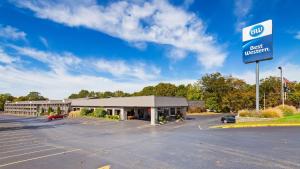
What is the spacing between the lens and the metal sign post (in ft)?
105

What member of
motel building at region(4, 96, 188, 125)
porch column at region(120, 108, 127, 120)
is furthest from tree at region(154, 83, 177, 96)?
porch column at region(120, 108, 127, 120)

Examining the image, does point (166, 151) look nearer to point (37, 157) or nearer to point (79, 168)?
point (79, 168)

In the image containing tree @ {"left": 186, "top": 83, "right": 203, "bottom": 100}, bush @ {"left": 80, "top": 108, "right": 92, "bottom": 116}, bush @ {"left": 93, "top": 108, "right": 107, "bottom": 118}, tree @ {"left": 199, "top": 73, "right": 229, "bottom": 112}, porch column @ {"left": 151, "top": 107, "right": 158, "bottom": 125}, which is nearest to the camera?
porch column @ {"left": 151, "top": 107, "right": 158, "bottom": 125}

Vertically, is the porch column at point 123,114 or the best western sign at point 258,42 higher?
the best western sign at point 258,42

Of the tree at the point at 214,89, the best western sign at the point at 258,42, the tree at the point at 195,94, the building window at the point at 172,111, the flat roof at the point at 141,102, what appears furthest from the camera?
the tree at the point at 195,94

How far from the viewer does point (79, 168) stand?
39.6 feet

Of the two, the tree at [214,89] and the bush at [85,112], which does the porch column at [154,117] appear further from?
the tree at [214,89]

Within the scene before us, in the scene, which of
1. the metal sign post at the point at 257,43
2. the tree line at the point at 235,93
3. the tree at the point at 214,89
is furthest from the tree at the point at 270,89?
the metal sign post at the point at 257,43

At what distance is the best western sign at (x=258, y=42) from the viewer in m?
32.0

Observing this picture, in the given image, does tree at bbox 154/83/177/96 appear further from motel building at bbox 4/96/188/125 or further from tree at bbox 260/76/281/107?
motel building at bbox 4/96/188/125

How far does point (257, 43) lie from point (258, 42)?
0.18m

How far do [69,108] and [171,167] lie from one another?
60.3m

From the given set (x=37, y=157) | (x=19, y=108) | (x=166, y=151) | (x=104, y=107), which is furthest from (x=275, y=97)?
(x=19, y=108)

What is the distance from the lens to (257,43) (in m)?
33.3
